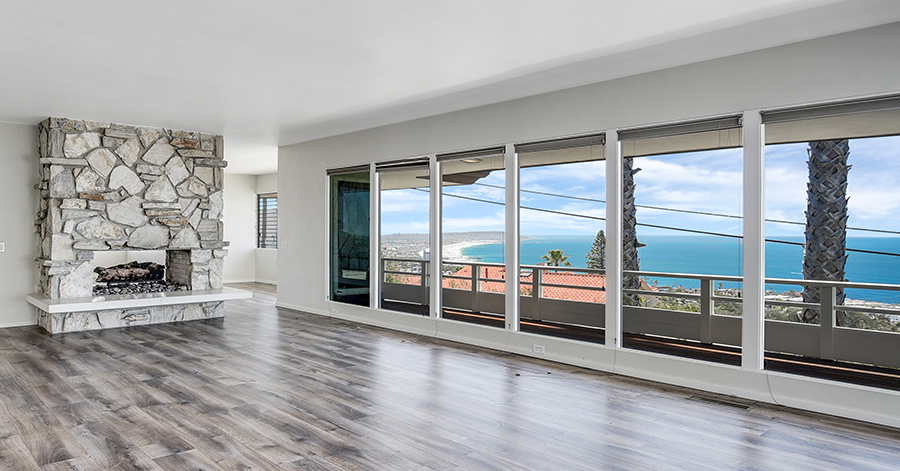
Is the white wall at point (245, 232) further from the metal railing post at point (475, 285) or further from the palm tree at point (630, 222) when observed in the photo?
the palm tree at point (630, 222)

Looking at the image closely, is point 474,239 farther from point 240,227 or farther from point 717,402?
point 240,227

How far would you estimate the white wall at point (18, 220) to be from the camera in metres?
6.84

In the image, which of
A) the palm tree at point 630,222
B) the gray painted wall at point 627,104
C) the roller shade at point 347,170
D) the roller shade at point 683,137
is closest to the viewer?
the gray painted wall at point 627,104

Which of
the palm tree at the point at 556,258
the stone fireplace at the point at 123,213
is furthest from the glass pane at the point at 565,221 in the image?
the stone fireplace at the point at 123,213

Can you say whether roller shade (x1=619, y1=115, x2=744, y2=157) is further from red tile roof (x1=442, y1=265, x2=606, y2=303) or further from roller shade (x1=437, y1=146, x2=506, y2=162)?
red tile roof (x1=442, y1=265, x2=606, y2=303)

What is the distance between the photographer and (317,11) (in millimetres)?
3344

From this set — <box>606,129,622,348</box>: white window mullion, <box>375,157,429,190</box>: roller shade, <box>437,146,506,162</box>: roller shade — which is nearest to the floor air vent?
<box>606,129,622,348</box>: white window mullion

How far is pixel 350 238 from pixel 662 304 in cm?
409

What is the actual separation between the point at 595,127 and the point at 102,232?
19.6 ft

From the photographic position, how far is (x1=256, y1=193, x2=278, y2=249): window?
41.6 ft

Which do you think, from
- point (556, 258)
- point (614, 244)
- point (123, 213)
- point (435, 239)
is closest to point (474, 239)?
point (435, 239)

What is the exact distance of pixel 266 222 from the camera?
12781 mm

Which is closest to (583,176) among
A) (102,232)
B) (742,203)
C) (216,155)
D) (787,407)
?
(742,203)

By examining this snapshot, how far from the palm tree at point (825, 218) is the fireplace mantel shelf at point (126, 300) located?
6548mm
